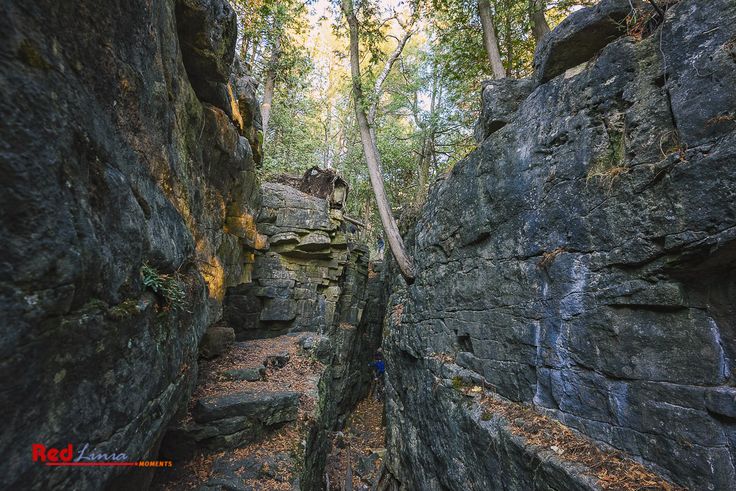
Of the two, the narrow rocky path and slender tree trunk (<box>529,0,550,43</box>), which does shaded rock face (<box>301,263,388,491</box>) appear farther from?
slender tree trunk (<box>529,0,550,43</box>)

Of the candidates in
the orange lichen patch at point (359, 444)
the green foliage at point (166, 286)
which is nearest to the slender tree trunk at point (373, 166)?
the green foliage at point (166, 286)

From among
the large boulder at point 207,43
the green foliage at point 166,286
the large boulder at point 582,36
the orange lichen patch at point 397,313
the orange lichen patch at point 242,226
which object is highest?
the large boulder at point 582,36

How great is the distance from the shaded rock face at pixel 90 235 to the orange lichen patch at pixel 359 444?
9.04m

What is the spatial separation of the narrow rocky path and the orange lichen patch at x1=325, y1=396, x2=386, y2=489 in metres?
4.99

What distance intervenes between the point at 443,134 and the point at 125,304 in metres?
17.7

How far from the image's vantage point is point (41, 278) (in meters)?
2.12

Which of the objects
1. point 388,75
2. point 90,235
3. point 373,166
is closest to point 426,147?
point 388,75

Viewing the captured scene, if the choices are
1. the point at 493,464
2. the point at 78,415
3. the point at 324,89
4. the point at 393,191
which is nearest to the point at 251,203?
the point at 78,415

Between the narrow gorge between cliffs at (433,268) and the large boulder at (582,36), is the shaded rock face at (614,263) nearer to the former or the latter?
the narrow gorge between cliffs at (433,268)

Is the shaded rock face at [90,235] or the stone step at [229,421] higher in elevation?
the shaded rock face at [90,235]

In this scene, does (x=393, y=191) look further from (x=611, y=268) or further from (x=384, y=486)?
(x=611, y=268)

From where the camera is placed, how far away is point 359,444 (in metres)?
14.1

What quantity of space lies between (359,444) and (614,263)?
44.0ft

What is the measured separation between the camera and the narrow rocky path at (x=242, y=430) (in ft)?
17.9
